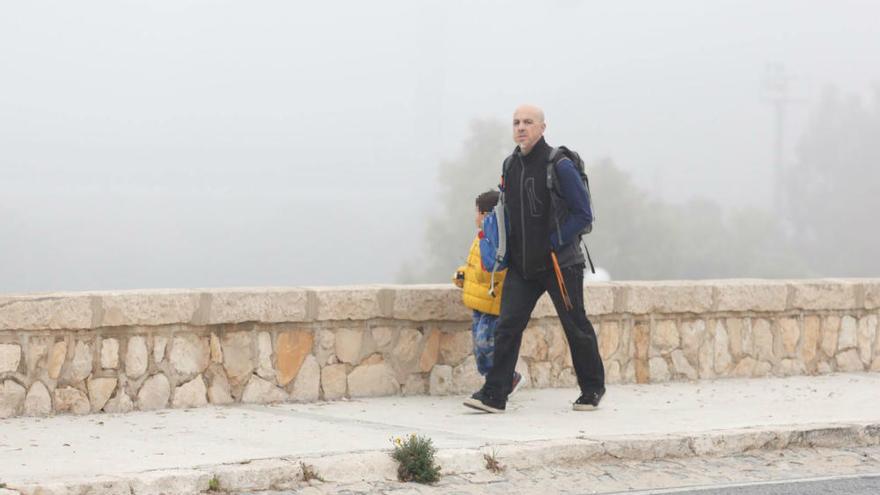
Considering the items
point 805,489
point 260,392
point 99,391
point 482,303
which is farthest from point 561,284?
point 99,391

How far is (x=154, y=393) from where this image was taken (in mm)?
8570

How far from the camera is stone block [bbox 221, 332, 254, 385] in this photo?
349 inches

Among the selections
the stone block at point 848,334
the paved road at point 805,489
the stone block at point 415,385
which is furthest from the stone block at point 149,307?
the stone block at point 848,334

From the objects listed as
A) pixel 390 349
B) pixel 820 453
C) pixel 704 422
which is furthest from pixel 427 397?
pixel 820 453

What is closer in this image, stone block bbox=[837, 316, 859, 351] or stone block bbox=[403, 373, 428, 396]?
stone block bbox=[403, 373, 428, 396]

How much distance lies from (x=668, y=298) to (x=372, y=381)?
266 centimetres

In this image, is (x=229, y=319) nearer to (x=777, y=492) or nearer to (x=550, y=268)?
(x=550, y=268)

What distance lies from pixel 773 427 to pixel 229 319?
135 inches

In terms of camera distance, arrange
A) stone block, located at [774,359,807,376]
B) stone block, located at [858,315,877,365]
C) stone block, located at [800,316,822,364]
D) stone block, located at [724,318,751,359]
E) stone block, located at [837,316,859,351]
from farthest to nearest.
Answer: stone block, located at [858,315,877,365], stone block, located at [837,316,859,351], stone block, located at [800,316,822,364], stone block, located at [774,359,807,376], stone block, located at [724,318,751,359]

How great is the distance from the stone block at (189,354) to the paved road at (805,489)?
317cm

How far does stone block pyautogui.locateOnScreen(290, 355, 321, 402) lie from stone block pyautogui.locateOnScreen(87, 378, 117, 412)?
1.24 m

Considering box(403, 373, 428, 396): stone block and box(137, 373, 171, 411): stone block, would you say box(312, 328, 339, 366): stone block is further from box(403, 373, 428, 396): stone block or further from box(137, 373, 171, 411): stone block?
box(137, 373, 171, 411): stone block

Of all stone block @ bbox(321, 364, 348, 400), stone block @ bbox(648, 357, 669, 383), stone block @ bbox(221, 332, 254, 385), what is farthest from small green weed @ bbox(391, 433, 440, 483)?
stone block @ bbox(648, 357, 669, 383)

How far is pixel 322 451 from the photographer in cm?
708
